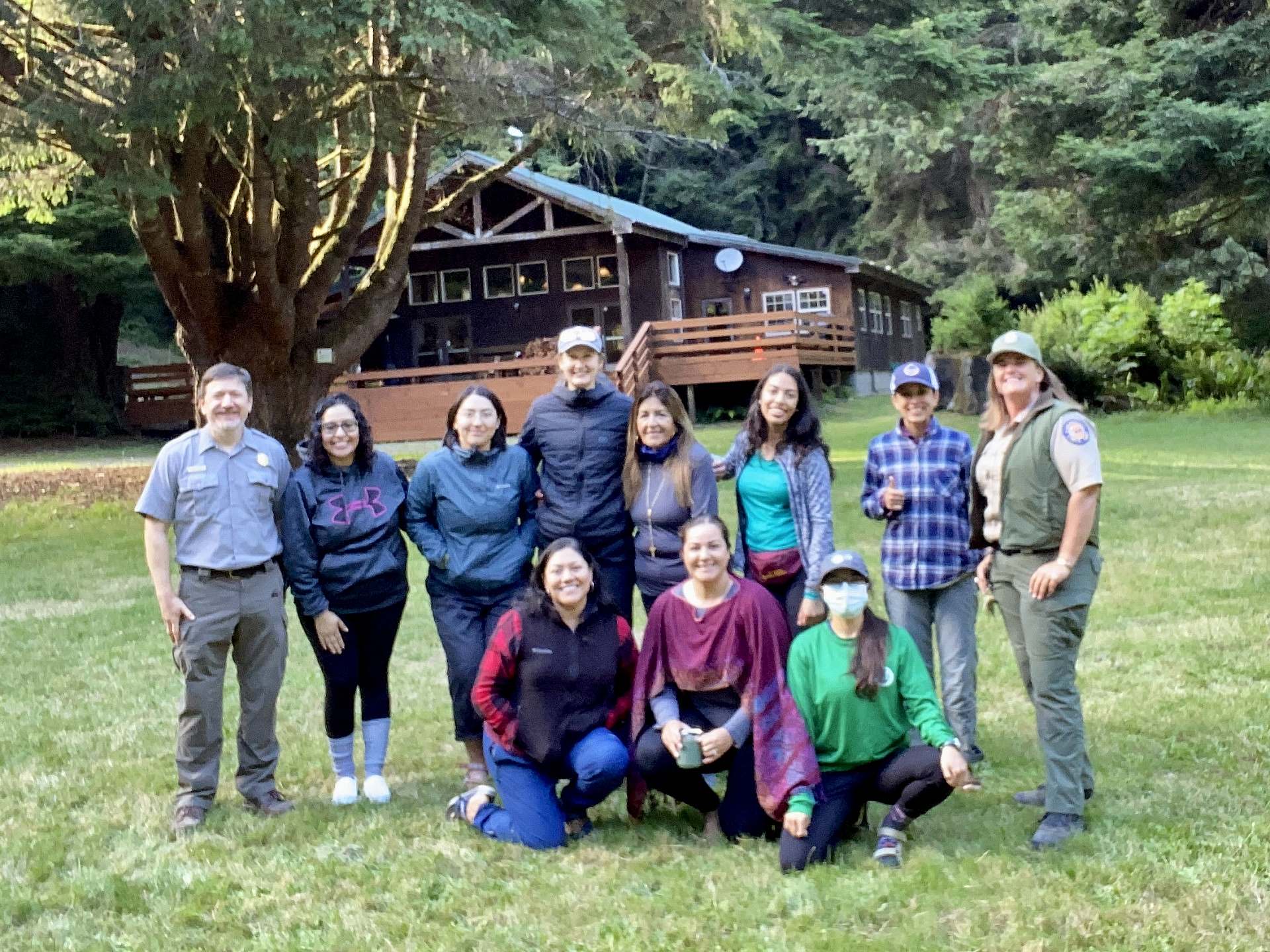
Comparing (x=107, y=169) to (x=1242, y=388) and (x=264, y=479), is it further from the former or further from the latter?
(x=1242, y=388)

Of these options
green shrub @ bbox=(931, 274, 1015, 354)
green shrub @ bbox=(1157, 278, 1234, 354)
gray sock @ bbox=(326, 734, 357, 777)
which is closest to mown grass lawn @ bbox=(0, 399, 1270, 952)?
gray sock @ bbox=(326, 734, 357, 777)

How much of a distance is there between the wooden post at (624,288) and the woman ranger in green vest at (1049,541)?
75.0 feet

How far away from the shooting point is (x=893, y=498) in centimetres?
461

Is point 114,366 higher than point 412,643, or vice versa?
point 114,366

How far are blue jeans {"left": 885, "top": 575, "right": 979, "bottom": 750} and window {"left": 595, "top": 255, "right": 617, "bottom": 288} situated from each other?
81.0 ft

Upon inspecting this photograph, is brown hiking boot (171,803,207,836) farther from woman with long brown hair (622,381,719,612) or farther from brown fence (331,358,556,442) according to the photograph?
brown fence (331,358,556,442)

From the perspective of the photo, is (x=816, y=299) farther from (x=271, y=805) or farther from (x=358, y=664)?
(x=271, y=805)

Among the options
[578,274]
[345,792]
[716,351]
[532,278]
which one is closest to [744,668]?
[345,792]

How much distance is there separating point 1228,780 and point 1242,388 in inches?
779

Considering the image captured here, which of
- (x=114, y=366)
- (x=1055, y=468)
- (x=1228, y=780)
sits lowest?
(x=1228, y=780)

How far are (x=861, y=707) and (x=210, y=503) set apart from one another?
2329 mm

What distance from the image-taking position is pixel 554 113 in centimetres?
1184

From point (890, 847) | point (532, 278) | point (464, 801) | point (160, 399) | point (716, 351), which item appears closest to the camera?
point (890, 847)

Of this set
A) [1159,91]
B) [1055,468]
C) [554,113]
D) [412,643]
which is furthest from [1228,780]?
[1159,91]
